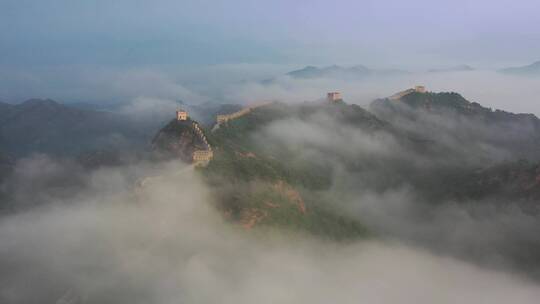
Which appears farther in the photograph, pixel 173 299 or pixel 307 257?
pixel 307 257

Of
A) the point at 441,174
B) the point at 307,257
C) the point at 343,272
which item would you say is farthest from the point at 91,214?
the point at 441,174

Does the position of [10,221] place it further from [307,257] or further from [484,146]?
[484,146]

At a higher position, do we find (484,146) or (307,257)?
(484,146)

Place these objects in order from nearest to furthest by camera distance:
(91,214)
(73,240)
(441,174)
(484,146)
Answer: (73,240) → (91,214) → (441,174) → (484,146)

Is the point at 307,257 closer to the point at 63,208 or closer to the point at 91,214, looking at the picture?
the point at 91,214

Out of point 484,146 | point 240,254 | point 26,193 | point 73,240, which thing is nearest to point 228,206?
point 240,254

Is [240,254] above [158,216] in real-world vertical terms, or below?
below

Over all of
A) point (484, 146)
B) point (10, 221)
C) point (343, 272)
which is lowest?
point (343, 272)

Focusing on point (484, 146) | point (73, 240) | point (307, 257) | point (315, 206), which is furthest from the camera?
point (484, 146)

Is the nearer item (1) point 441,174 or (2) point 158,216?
(2) point 158,216
